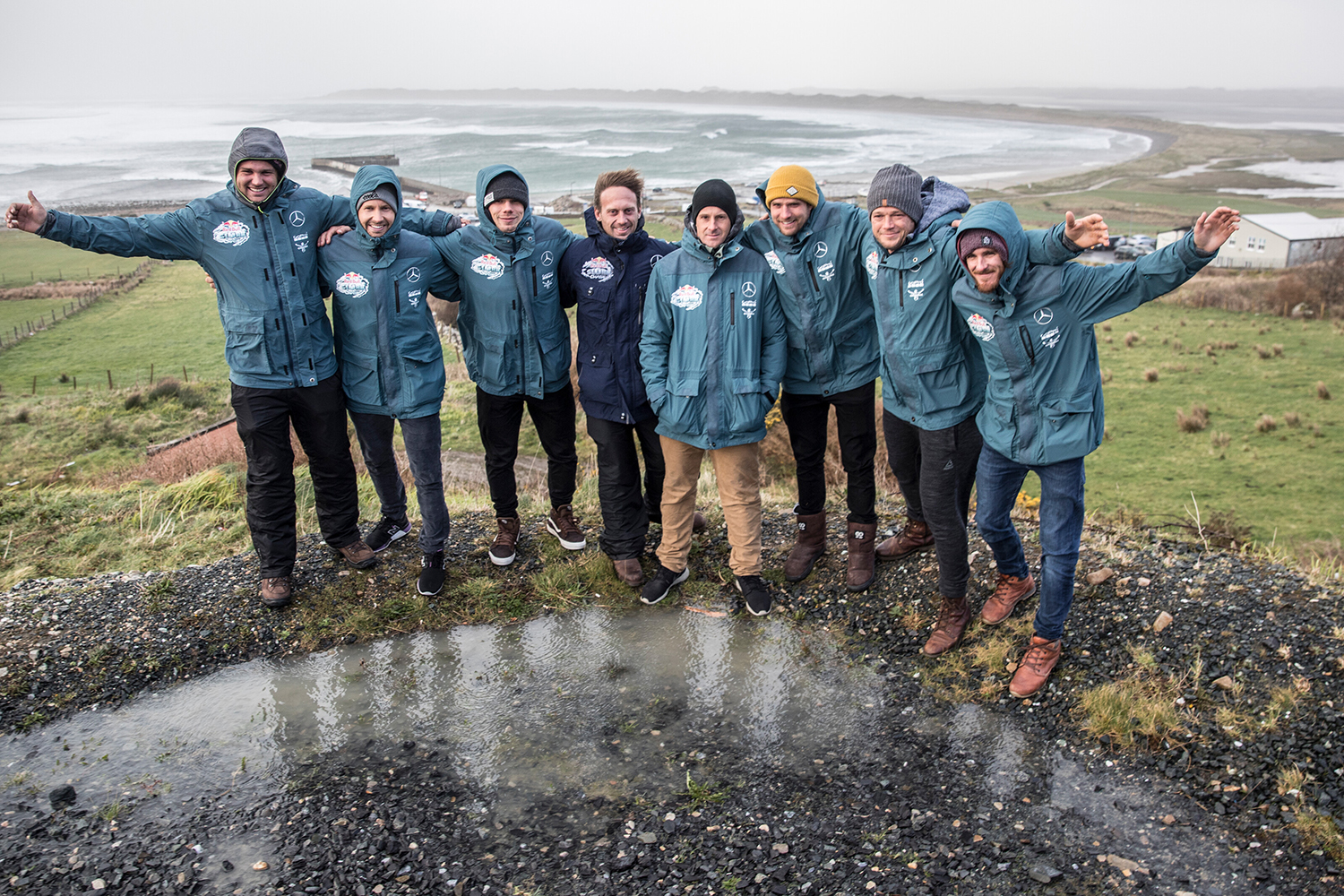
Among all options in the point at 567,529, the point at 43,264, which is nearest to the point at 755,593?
the point at 567,529

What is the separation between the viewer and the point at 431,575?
6.23 m

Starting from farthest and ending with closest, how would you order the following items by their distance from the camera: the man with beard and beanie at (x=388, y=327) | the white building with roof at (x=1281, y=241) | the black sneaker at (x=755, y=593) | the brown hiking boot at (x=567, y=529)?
the white building with roof at (x=1281, y=241) → the brown hiking boot at (x=567, y=529) → the black sneaker at (x=755, y=593) → the man with beard and beanie at (x=388, y=327)

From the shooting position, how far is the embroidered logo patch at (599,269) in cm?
575

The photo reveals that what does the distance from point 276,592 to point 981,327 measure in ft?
16.6

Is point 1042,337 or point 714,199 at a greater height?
point 714,199

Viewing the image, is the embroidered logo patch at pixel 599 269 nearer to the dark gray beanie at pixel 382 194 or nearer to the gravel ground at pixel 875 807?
the dark gray beanie at pixel 382 194

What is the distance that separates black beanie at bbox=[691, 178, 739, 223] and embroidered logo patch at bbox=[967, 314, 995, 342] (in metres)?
1.59

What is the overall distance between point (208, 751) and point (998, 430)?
4772mm

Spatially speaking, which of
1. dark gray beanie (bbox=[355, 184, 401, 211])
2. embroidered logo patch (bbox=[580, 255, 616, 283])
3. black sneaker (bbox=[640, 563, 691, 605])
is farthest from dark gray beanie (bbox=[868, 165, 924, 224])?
dark gray beanie (bbox=[355, 184, 401, 211])

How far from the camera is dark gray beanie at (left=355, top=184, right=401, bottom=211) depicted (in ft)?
18.0

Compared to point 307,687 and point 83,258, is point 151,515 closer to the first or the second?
point 307,687

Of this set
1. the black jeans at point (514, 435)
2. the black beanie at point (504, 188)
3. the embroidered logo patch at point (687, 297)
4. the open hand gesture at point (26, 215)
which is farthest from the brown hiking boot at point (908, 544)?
the open hand gesture at point (26, 215)

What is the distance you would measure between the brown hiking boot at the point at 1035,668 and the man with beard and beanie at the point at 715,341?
6.37 ft

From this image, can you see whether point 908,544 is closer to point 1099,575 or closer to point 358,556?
point 1099,575
